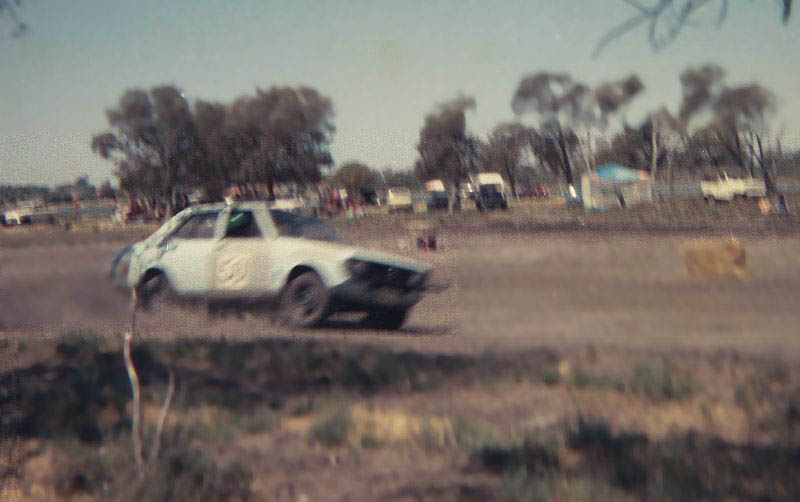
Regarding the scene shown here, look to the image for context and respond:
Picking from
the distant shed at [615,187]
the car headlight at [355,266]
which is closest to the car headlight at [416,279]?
the car headlight at [355,266]

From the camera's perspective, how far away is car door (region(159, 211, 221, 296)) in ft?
30.8

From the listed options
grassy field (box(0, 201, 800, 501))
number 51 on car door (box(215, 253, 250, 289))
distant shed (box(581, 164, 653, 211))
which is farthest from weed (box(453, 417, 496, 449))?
distant shed (box(581, 164, 653, 211))

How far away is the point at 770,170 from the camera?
2628cm

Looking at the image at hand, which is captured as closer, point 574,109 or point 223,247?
point 223,247

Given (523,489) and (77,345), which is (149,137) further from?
(523,489)

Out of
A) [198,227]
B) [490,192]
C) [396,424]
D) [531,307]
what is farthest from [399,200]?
[396,424]

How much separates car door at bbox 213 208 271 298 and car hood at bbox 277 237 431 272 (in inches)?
11.4

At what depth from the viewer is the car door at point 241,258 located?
10.1m

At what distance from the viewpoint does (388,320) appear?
35.3 feet

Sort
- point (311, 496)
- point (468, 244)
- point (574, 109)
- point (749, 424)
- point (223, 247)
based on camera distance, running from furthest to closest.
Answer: point (468, 244) < point (574, 109) < point (223, 247) < point (749, 424) < point (311, 496)

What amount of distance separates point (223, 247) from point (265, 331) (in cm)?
111

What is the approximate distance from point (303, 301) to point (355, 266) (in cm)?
78

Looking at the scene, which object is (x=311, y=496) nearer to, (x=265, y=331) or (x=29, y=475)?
(x=29, y=475)

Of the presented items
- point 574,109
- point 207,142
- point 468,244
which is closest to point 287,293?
point 207,142
